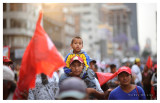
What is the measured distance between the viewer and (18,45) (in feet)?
114

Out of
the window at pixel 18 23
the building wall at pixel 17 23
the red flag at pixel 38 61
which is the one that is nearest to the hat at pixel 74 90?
the red flag at pixel 38 61

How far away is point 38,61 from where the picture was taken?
10.8ft

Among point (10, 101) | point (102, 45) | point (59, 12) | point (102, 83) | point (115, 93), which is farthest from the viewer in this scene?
point (102, 45)

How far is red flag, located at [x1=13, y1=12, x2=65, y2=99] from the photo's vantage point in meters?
3.28

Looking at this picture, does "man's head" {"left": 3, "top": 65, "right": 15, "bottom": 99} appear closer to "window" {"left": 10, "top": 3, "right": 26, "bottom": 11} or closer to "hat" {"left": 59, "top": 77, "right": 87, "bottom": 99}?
"hat" {"left": 59, "top": 77, "right": 87, "bottom": 99}

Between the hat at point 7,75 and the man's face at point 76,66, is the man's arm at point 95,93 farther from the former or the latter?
the hat at point 7,75

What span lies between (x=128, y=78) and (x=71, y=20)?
70530mm

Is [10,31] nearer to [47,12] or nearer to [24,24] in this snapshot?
[24,24]

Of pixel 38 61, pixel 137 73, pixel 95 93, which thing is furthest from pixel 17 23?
pixel 38 61

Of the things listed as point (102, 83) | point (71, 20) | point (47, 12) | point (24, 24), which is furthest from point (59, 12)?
point (102, 83)

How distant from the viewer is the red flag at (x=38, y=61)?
10.8 feet

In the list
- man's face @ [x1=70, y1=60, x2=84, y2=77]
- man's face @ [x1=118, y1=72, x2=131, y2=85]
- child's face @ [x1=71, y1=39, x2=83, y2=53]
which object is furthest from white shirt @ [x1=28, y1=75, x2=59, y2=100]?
man's face @ [x1=118, y1=72, x2=131, y2=85]

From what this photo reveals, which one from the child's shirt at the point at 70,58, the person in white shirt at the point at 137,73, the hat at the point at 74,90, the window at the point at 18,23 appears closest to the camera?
the hat at the point at 74,90

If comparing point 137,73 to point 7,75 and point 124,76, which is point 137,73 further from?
point 7,75
